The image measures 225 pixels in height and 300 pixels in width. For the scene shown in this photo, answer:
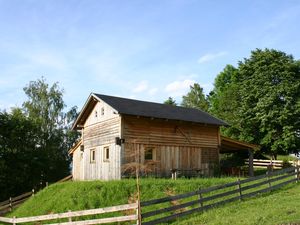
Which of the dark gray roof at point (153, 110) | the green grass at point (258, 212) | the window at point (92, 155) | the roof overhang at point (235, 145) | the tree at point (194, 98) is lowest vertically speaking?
the green grass at point (258, 212)

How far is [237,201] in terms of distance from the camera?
16562 mm

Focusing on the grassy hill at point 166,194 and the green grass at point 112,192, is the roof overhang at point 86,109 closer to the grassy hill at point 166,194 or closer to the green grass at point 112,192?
the grassy hill at point 166,194

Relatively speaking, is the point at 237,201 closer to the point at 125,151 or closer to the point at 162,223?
the point at 162,223

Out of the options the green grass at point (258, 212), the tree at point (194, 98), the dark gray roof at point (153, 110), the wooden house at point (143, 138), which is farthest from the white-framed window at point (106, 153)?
the tree at point (194, 98)

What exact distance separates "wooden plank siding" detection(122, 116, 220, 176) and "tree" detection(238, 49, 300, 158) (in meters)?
12.1

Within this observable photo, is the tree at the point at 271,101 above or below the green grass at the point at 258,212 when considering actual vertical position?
above

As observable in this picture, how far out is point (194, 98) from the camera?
64.7 meters

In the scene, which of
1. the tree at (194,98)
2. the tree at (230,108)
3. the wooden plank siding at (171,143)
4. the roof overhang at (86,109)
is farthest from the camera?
the tree at (194,98)

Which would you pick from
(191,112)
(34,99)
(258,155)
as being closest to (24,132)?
(34,99)

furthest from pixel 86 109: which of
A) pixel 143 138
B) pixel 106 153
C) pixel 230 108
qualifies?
pixel 230 108

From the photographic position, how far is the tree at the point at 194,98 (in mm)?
64125

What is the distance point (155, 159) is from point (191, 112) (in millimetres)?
6583

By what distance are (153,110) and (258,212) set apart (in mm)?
13865

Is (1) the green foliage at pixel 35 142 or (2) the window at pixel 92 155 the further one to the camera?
(1) the green foliage at pixel 35 142
